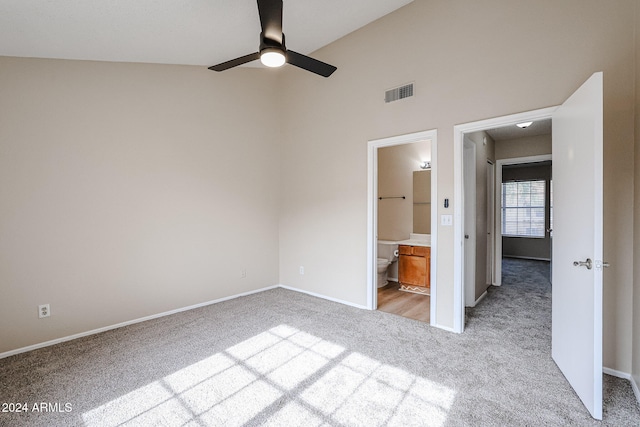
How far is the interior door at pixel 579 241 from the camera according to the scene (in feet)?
5.64

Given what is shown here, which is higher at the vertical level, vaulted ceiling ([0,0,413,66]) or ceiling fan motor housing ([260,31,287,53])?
vaulted ceiling ([0,0,413,66])

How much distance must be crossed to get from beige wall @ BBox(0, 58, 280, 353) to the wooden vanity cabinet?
7.12 ft

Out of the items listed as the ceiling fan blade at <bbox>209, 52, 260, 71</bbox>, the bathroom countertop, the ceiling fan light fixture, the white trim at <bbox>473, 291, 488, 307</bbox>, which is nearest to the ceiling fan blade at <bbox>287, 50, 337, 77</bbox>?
the ceiling fan light fixture

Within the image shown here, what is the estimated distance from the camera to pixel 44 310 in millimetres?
2752

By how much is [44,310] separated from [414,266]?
4369 millimetres

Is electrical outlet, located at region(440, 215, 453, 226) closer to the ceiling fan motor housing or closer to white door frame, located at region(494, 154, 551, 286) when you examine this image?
the ceiling fan motor housing

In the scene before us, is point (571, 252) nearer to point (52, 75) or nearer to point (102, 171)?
point (102, 171)

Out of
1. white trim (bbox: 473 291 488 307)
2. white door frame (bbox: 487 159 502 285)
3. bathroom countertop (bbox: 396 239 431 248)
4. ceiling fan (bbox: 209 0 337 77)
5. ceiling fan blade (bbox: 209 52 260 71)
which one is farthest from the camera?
white door frame (bbox: 487 159 502 285)

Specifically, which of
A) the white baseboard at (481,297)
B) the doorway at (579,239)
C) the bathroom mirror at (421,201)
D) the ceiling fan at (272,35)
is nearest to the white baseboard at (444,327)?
the doorway at (579,239)

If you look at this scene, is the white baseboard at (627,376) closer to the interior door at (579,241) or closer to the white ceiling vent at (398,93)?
the interior door at (579,241)

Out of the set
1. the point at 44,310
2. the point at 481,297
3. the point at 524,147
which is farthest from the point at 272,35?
the point at 524,147

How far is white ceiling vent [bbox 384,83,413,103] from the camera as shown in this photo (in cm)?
323

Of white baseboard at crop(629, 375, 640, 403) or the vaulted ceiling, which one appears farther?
the vaulted ceiling

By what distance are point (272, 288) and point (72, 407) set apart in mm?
2856
